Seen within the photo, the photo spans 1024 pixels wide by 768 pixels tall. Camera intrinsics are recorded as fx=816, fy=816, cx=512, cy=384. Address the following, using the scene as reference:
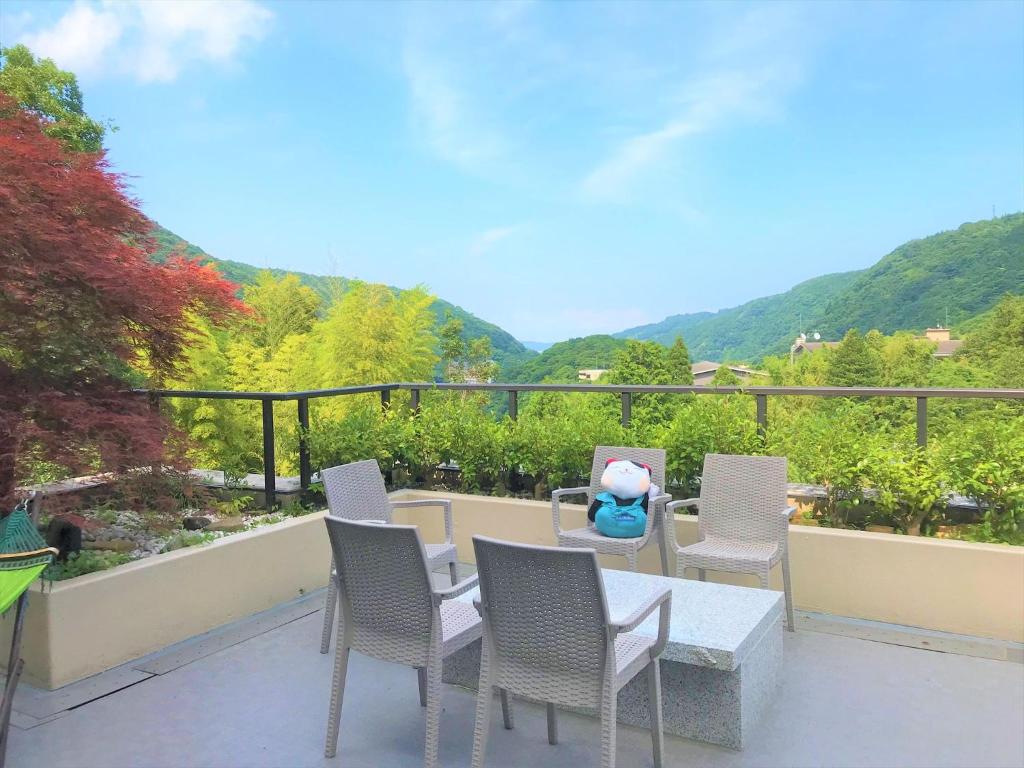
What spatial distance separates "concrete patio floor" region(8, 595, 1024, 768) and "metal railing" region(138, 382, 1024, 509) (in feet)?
4.60

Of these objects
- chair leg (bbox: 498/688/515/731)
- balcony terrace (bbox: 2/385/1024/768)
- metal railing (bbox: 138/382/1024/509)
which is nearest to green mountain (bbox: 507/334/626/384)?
metal railing (bbox: 138/382/1024/509)

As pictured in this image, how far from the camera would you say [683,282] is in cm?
5534

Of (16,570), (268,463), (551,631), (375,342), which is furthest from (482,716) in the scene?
(375,342)

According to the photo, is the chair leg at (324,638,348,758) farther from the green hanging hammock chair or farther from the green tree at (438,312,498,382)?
the green tree at (438,312,498,382)

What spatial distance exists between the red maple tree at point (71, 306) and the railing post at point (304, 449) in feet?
3.69

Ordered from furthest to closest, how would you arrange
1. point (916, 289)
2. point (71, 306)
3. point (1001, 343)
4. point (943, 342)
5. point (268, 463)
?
point (916, 289), point (943, 342), point (1001, 343), point (268, 463), point (71, 306)

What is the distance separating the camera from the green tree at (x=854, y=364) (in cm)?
3078

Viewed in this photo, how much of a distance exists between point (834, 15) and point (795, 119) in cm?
795

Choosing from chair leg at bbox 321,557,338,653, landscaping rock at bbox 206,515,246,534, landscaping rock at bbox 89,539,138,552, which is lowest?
chair leg at bbox 321,557,338,653

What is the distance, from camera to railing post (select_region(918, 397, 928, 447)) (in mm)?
4367

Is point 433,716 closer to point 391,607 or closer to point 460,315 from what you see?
point 391,607

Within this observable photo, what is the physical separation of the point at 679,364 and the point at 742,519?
109 feet

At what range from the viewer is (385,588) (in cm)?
255

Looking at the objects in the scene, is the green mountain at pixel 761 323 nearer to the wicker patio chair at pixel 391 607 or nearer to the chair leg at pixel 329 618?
the chair leg at pixel 329 618
